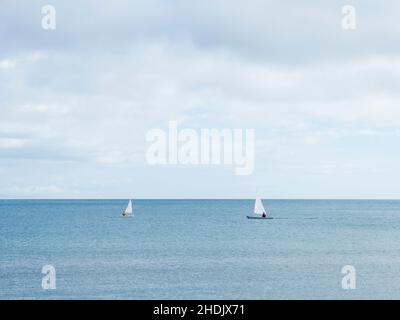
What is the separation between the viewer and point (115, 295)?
44.8 m

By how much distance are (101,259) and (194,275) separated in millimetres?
18347

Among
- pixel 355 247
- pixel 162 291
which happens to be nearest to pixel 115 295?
pixel 162 291

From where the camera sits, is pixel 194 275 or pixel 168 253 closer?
pixel 194 275

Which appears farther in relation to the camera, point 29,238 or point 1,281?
point 29,238

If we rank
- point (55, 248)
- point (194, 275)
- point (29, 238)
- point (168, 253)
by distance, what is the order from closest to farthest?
point (194, 275) → point (168, 253) → point (55, 248) → point (29, 238)

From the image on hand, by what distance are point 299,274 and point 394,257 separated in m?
22.6

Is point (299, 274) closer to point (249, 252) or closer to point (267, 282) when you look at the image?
point (267, 282)

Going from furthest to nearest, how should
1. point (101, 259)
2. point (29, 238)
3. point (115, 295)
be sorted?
point (29, 238)
point (101, 259)
point (115, 295)

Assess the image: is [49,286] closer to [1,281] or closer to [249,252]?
[1,281]

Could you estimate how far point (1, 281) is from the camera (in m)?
51.4

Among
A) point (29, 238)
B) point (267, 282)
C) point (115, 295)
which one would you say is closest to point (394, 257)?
point (267, 282)
